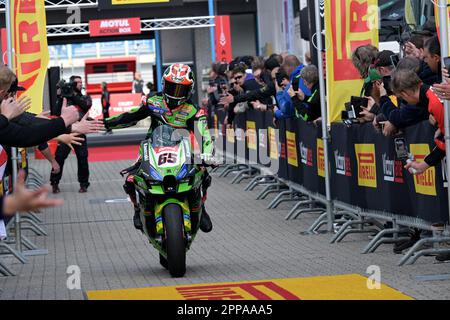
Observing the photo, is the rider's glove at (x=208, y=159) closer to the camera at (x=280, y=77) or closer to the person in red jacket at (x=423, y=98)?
the person in red jacket at (x=423, y=98)

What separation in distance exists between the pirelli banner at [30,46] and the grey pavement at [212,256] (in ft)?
6.51

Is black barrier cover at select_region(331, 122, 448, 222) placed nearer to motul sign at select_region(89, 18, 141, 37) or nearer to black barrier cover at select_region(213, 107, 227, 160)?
black barrier cover at select_region(213, 107, 227, 160)

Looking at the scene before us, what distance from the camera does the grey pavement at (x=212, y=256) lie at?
10.7 m

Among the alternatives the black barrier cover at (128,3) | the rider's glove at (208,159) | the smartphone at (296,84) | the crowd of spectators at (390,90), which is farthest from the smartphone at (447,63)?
the black barrier cover at (128,3)

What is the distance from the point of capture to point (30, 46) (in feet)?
48.1

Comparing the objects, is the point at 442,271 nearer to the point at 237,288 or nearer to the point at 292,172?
the point at 237,288

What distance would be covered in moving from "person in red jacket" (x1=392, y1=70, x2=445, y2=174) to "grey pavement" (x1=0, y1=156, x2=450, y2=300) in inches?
37.6

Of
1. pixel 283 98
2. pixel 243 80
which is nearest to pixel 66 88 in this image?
pixel 243 80

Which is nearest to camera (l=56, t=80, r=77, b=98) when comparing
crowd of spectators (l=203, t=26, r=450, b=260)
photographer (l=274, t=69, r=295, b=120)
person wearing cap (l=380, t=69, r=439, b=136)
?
crowd of spectators (l=203, t=26, r=450, b=260)

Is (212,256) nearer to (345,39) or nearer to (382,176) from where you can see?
(382,176)

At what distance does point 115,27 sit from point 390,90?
24.4 meters

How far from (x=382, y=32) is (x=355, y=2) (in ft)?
28.1

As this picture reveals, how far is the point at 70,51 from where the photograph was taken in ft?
241

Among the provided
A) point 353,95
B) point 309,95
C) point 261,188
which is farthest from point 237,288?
point 261,188
